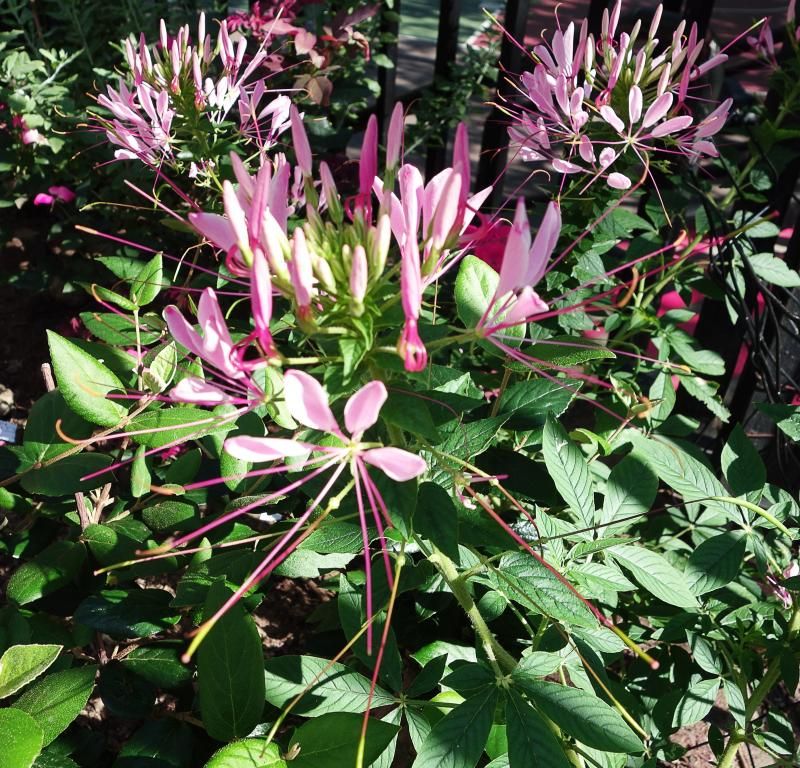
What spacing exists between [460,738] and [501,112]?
1.36 meters

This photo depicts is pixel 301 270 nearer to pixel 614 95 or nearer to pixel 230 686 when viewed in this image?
pixel 230 686

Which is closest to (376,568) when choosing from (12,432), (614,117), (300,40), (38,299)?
(12,432)

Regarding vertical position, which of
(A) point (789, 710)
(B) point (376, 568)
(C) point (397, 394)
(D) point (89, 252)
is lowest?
(A) point (789, 710)

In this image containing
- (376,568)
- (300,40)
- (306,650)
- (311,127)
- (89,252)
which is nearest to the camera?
(376,568)

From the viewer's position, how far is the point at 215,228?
594 millimetres

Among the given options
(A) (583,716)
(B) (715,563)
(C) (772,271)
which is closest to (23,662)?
(A) (583,716)

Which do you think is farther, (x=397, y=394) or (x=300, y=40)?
(x=300, y=40)

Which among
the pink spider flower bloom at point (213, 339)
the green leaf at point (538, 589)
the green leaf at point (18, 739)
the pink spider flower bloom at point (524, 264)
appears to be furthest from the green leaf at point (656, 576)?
the green leaf at point (18, 739)

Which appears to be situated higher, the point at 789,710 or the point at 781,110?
the point at 781,110

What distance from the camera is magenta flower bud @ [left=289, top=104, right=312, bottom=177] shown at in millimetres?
645

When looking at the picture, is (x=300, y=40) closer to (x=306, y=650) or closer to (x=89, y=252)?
(x=89, y=252)

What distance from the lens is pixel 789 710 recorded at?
54.6 inches

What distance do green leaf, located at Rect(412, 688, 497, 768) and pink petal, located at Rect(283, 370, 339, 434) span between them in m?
0.32

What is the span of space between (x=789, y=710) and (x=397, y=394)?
1186 mm
